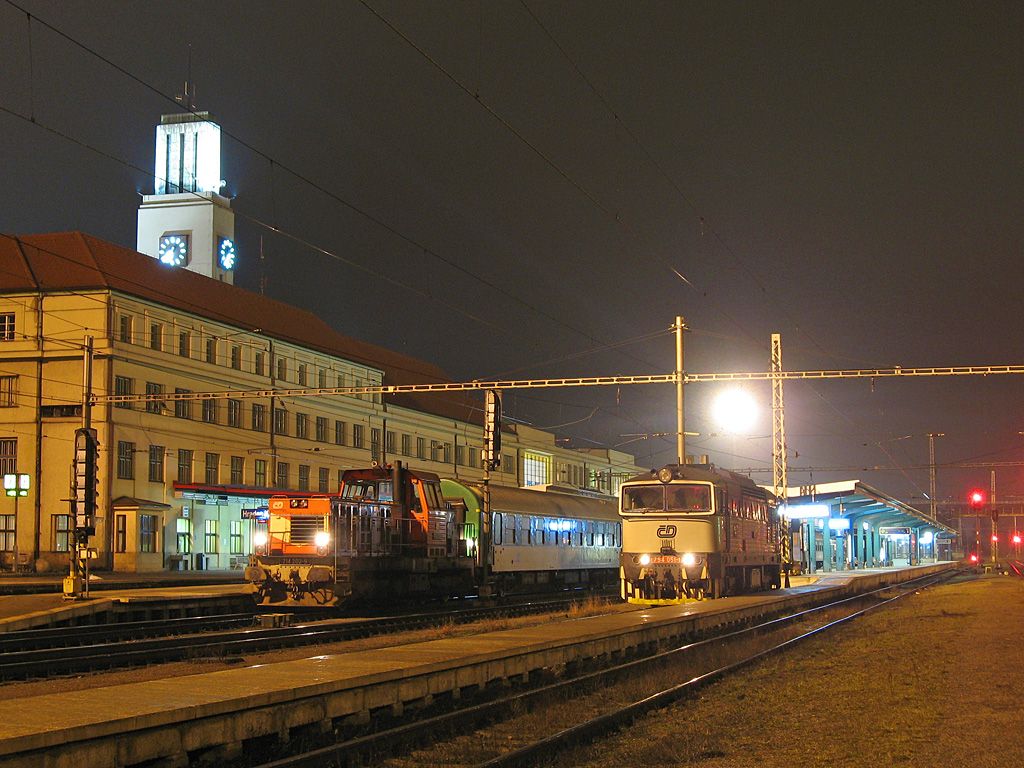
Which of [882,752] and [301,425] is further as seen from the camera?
[301,425]

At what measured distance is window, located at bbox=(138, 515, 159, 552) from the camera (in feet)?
180

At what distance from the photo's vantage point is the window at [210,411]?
62.1 meters

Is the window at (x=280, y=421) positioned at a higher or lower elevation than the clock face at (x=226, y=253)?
lower

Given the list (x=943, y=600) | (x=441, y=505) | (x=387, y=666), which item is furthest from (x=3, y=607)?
(x=943, y=600)

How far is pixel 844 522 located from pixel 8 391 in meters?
46.3

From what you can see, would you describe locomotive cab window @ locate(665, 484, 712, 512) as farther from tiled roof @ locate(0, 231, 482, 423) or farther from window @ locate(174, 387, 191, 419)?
window @ locate(174, 387, 191, 419)

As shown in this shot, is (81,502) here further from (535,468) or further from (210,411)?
(535,468)

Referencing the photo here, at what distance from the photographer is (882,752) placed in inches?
454

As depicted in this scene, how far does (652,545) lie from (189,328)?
37153 millimetres

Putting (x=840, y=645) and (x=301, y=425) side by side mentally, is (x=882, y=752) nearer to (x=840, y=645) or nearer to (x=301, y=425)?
(x=840, y=645)

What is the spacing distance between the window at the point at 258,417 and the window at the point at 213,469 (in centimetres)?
402

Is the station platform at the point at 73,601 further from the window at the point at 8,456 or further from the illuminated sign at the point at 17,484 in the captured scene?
the window at the point at 8,456

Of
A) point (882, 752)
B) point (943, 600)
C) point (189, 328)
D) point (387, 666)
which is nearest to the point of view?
point (882, 752)

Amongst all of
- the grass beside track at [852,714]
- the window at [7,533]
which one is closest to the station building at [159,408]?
the window at [7,533]
